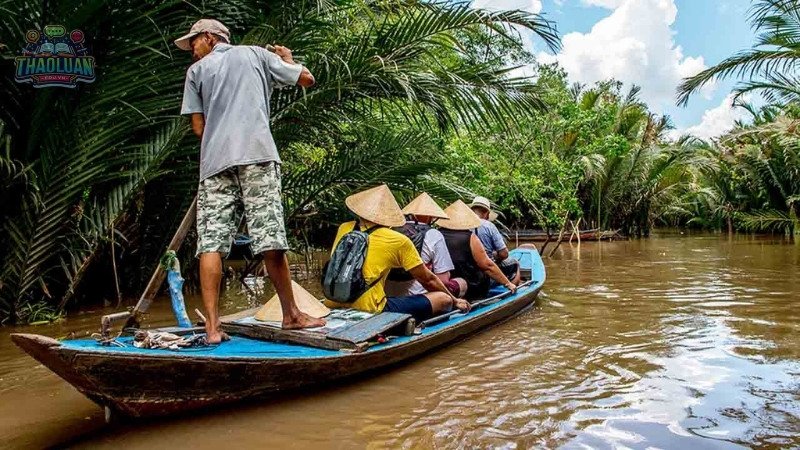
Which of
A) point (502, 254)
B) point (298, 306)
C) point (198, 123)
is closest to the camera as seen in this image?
point (198, 123)

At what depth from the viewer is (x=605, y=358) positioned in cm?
483

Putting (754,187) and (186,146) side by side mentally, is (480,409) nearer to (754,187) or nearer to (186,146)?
(186,146)

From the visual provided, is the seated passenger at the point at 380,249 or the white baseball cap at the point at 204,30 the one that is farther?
the seated passenger at the point at 380,249

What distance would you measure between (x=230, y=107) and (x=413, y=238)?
2.50 meters

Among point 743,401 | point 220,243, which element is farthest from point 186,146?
point 743,401

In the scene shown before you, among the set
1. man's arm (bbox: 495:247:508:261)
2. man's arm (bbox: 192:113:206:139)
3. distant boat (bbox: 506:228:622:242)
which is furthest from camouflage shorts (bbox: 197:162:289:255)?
distant boat (bbox: 506:228:622:242)

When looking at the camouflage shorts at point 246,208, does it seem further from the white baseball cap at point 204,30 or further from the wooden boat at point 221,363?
the white baseball cap at point 204,30

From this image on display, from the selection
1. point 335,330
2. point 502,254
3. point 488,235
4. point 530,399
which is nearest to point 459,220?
point 488,235

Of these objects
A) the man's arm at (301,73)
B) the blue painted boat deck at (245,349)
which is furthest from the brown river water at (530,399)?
the man's arm at (301,73)

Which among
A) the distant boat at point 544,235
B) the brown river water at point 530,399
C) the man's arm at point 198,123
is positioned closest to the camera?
Result: the brown river water at point 530,399

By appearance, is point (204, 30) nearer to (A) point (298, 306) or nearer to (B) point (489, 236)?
(A) point (298, 306)

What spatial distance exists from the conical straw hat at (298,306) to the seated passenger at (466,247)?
1.90 meters

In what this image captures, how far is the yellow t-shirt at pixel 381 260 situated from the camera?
4.62 meters

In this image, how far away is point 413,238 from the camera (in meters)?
5.73
